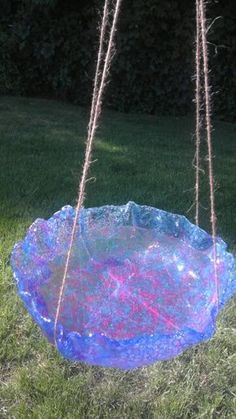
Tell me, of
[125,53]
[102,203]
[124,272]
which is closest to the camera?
[124,272]

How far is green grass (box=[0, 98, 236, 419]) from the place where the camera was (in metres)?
1.86

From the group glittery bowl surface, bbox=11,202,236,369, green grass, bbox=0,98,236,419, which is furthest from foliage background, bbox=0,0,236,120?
glittery bowl surface, bbox=11,202,236,369

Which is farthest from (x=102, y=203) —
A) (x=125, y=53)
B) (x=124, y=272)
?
(x=125, y=53)

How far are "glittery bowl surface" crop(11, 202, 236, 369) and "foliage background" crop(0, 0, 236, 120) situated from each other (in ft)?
16.1

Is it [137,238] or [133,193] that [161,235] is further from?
[133,193]

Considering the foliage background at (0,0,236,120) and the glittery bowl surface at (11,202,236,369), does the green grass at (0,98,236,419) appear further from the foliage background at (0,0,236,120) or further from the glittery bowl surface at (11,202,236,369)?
the foliage background at (0,0,236,120)

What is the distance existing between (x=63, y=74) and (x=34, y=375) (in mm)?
5877

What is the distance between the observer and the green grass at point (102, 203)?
1.86m

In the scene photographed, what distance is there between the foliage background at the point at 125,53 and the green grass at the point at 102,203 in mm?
408

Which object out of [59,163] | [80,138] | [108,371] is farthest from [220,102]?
[108,371]

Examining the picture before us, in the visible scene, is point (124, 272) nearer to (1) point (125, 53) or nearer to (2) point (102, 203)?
(2) point (102, 203)

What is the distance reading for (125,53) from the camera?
709cm

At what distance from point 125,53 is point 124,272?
5.06m

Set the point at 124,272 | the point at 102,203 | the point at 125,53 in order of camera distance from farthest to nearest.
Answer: the point at 125,53 → the point at 102,203 → the point at 124,272
